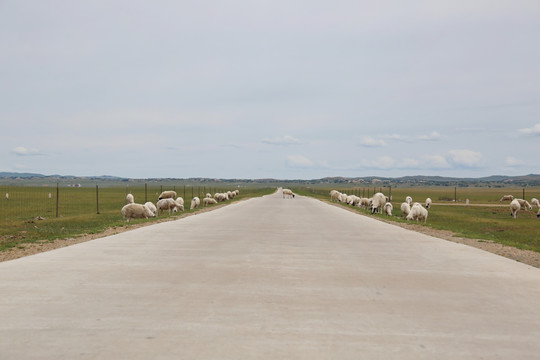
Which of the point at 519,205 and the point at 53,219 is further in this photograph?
the point at 519,205

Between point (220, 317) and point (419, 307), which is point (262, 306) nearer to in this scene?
point (220, 317)

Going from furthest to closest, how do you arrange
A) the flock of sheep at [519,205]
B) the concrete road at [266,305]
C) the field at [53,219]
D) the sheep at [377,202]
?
the sheep at [377,202] → the flock of sheep at [519,205] → the field at [53,219] → the concrete road at [266,305]

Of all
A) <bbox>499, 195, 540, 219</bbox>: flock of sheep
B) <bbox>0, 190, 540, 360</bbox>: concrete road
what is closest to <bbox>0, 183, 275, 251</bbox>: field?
<bbox>0, 190, 540, 360</bbox>: concrete road

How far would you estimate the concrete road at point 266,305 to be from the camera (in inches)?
187

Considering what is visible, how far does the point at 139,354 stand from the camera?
4516 millimetres

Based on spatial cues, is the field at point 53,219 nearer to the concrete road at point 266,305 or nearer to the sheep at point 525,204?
the concrete road at point 266,305

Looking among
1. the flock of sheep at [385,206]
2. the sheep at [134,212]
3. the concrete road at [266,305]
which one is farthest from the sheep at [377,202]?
the concrete road at [266,305]

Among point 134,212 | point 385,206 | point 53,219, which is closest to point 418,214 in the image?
point 385,206

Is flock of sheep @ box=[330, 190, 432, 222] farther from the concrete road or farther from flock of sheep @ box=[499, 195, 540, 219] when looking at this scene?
the concrete road

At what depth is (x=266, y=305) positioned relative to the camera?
6.45 m

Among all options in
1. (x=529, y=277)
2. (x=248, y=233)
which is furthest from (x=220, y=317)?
(x=248, y=233)

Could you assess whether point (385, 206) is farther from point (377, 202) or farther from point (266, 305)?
point (266, 305)

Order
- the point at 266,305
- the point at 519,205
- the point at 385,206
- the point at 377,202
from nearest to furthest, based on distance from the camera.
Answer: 1. the point at 266,305
2. the point at 519,205
3. the point at 377,202
4. the point at 385,206

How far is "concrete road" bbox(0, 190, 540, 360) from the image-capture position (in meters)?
4.74
